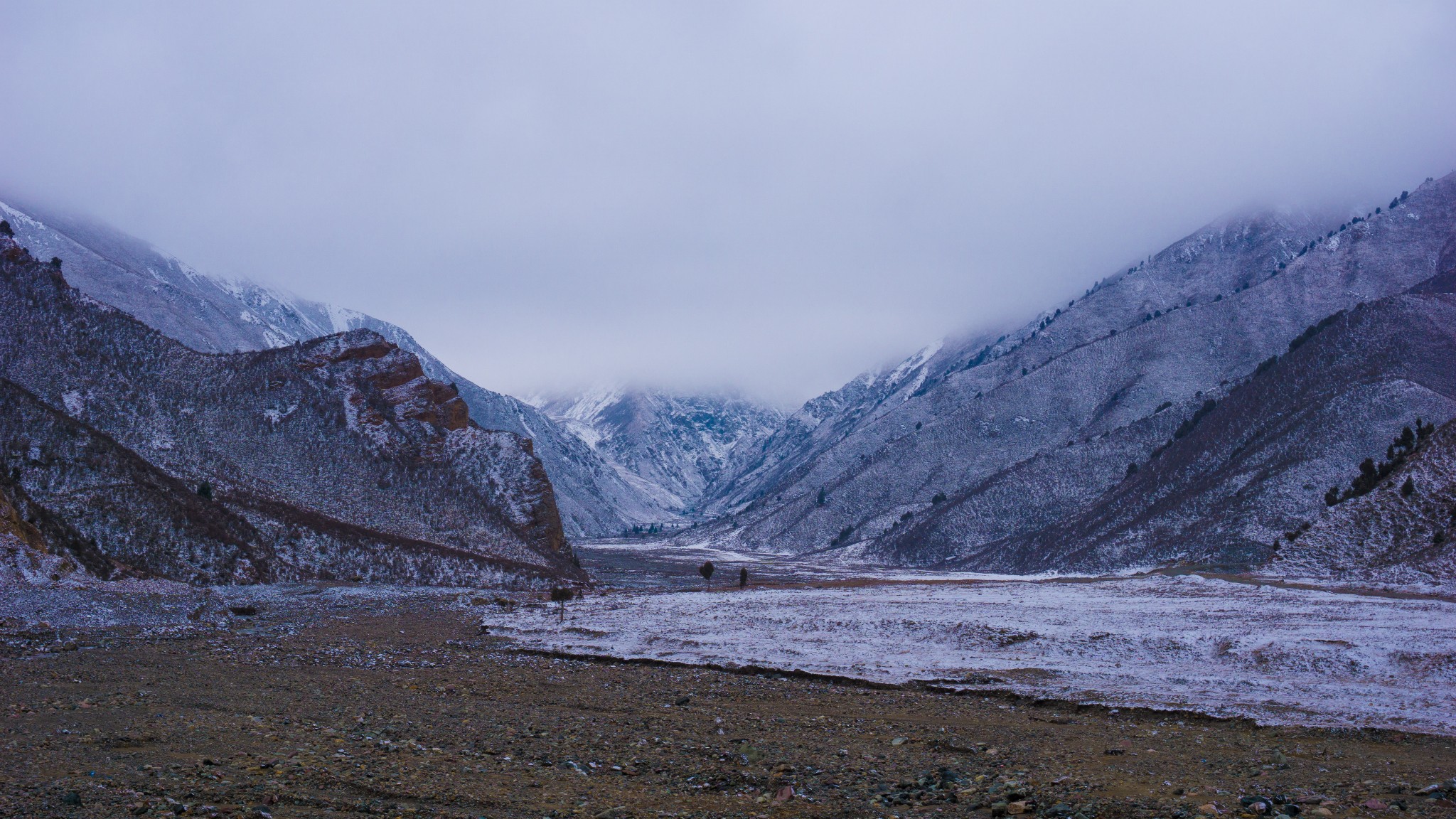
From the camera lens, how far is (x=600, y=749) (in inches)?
593

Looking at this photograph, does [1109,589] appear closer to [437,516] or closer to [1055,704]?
[1055,704]

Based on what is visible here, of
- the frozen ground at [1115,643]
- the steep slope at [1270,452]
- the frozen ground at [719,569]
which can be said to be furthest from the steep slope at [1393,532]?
the frozen ground at [719,569]

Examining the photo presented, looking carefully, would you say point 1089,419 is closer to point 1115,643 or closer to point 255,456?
point 255,456

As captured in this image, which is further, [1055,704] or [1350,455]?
[1350,455]

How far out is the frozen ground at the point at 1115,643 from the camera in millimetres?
21031

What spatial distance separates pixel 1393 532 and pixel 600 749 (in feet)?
183

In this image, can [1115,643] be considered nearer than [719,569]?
Yes

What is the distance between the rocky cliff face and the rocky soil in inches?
1091

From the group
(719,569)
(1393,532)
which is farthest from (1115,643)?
(719,569)

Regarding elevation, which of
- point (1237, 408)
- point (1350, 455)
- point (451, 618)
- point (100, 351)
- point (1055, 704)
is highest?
point (1237, 408)

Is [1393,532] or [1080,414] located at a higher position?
[1080,414]

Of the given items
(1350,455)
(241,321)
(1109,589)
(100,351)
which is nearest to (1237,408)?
(1350,455)

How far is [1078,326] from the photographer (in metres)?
194

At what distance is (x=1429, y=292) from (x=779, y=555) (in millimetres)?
97257
